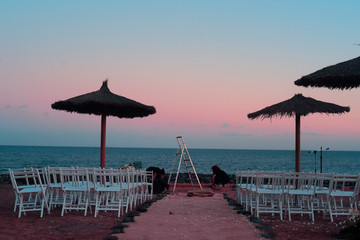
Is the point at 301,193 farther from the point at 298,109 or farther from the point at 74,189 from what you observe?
the point at 74,189

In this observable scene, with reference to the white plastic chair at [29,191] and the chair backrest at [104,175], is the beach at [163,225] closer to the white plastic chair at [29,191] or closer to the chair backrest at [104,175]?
the white plastic chair at [29,191]

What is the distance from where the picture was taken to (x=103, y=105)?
11.0 m

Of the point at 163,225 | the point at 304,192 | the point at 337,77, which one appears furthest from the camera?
→ the point at 337,77

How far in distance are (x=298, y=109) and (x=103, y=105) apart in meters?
4.99

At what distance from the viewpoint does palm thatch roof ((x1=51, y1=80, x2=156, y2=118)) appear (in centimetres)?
1085

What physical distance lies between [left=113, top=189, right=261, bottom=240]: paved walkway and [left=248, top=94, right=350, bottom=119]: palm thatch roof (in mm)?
2857

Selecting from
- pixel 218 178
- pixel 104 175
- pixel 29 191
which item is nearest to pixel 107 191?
pixel 104 175

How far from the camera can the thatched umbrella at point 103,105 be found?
10.9 metres

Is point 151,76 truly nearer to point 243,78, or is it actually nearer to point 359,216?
point 243,78

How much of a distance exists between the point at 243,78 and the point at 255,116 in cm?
854

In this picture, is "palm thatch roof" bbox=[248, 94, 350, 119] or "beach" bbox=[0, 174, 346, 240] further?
"palm thatch roof" bbox=[248, 94, 350, 119]

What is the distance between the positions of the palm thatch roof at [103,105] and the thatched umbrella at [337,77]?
4770mm

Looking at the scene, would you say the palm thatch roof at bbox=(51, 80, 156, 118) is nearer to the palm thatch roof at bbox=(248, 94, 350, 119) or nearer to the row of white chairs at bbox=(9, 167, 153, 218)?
the row of white chairs at bbox=(9, 167, 153, 218)

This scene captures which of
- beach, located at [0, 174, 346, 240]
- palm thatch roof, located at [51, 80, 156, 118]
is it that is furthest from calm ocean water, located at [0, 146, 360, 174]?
beach, located at [0, 174, 346, 240]
